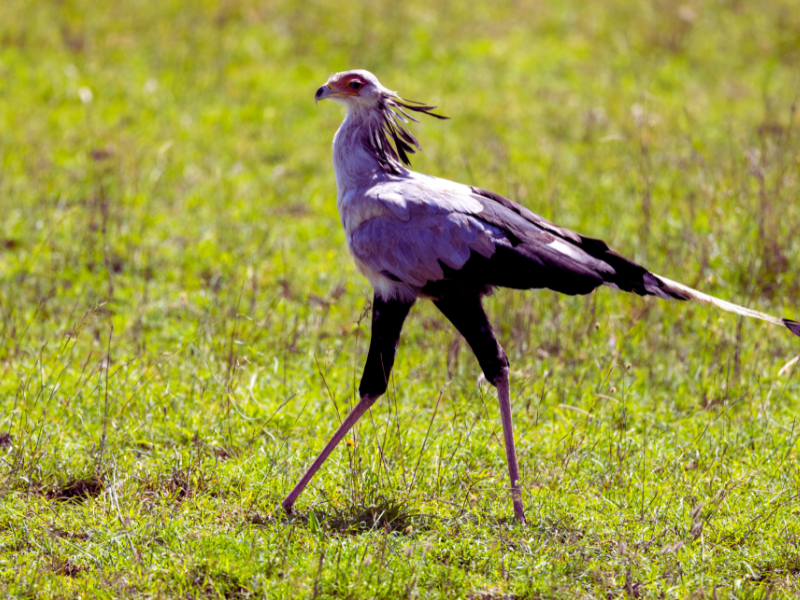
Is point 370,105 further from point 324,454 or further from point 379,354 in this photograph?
point 324,454

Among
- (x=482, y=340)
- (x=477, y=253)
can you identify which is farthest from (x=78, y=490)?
(x=477, y=253)

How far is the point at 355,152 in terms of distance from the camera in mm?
3773

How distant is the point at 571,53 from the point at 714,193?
4.43 meters

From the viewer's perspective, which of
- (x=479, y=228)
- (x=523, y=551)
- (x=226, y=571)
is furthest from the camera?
(x=479, y=228)

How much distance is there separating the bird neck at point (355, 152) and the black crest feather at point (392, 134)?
25 mm

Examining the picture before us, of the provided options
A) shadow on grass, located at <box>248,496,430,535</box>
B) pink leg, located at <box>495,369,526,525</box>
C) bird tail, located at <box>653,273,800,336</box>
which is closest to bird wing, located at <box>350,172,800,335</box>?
bird tail, located at <box>653,273,800,336</box>

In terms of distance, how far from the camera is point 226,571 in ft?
9.71

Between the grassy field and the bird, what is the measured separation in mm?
160

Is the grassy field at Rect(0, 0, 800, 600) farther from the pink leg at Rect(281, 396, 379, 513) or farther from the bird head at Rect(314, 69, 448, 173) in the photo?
the bird head at Rect(314, 69, 448, 173)

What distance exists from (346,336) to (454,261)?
1778 millimetres

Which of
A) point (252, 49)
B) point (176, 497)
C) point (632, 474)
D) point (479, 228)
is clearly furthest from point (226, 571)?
point (252, 49)

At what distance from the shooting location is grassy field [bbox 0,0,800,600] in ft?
10.4

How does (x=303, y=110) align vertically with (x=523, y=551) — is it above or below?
above

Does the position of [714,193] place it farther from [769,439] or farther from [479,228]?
[479,228]
